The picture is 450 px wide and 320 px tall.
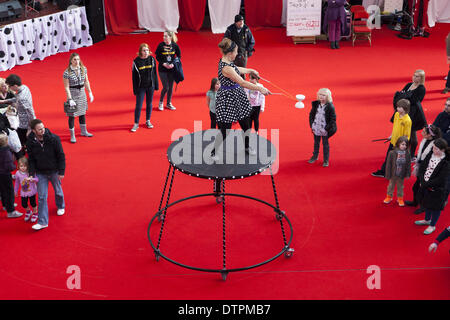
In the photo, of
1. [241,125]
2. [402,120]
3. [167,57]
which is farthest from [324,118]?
[167,57]

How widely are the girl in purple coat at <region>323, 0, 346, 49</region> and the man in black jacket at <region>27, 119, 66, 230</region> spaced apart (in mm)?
9515

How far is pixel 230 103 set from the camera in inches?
245

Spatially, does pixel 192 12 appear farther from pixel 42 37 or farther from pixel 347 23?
pixel 42 37

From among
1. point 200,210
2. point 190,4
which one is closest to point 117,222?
point 200,210

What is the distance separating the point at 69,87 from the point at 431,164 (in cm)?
552

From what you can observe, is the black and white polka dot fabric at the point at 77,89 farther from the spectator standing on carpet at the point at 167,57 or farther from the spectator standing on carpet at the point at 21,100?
the spectator standing on carpet at the point at 167,57

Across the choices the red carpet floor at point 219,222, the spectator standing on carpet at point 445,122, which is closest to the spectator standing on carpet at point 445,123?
the spectator standing on carpet at point 445,122

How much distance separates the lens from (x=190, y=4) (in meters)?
16.0

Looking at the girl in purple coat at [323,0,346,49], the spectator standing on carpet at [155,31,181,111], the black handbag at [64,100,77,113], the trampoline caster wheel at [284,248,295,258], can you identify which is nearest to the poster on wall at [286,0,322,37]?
the girl in purple coat at [323,0,346,49]

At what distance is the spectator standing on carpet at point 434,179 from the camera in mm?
6293

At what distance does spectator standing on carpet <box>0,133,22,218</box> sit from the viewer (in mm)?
6578

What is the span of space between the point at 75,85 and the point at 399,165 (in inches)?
198

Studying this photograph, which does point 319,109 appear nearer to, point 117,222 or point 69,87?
point 117,222

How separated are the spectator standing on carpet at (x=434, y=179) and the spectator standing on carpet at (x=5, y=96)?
5460 mm
